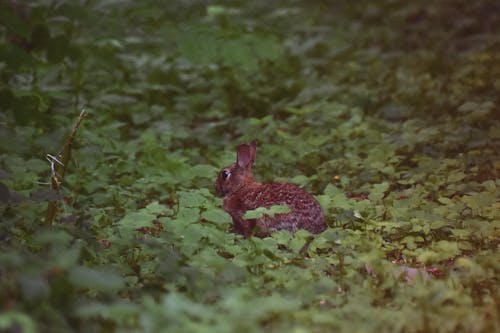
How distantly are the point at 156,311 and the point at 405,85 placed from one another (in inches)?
275

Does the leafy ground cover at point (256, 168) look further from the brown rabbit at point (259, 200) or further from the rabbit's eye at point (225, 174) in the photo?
the rabbit's eye at point (225, 174)

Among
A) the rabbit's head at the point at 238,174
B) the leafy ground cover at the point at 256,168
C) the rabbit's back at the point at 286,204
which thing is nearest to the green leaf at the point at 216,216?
the leafy ground cover at the point at 256,168

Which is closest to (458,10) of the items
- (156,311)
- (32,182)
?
(32,182)

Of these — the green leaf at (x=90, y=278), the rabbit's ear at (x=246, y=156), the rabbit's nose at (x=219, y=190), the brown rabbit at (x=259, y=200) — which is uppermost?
the green leaf at (x=90, y=278)

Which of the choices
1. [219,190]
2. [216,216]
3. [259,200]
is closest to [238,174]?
[219,190]

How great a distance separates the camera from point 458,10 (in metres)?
14.0

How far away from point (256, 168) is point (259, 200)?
1.72 metres

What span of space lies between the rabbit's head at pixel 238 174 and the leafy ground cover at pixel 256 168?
0.41 metres

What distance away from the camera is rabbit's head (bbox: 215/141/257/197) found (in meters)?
7.04

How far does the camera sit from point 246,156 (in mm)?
7082

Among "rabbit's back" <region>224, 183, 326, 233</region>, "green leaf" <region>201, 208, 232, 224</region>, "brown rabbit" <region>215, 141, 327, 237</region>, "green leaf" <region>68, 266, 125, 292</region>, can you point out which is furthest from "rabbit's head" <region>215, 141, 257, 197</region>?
"green leaf" <region>68, 266, 125, 292</region>

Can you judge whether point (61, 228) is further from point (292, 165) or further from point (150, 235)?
point (292, 165)

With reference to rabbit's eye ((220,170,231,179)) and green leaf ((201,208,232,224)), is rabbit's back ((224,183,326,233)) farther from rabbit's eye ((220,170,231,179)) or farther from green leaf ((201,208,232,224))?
green leaf ((201,208,232,224))

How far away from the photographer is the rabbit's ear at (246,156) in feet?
23.1
